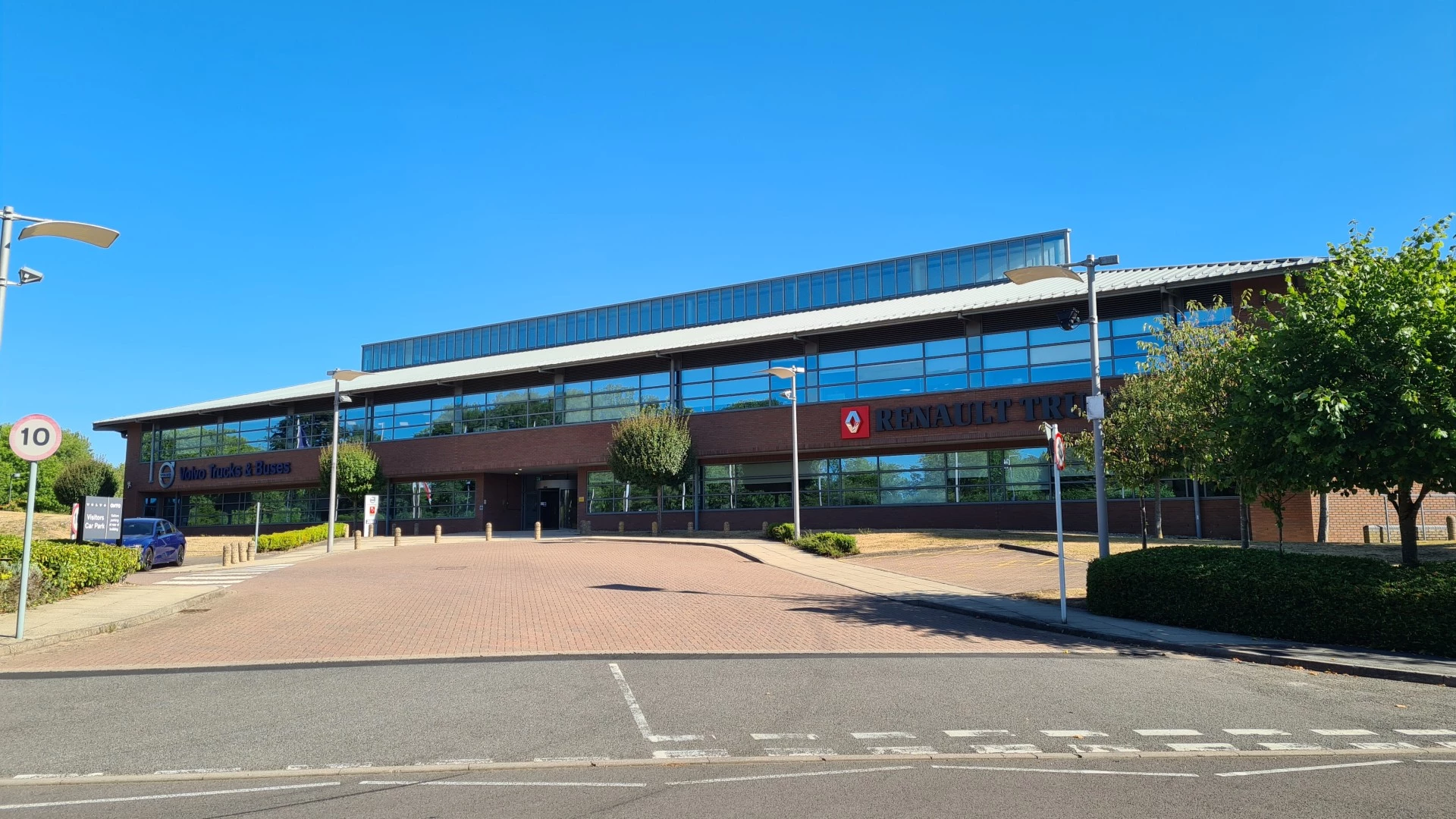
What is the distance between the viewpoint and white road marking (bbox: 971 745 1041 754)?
24.6 ft

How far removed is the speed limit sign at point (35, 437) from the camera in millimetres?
12766

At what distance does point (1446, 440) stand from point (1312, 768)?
24.9 ft

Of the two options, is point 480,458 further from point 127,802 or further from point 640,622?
point 127,802

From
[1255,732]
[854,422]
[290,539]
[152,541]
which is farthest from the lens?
[290,539]

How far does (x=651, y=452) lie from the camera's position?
38000mm

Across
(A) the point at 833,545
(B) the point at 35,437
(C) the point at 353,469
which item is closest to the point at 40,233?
(B) the point at 35,437

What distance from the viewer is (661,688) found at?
999 centimetres

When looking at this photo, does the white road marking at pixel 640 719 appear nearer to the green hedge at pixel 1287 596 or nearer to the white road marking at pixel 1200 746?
the white road marking at pixel 1200 746

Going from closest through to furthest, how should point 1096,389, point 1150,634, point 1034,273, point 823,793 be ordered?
point 823,793 → point 1150,634 → point 1034,273 → point 1096,389

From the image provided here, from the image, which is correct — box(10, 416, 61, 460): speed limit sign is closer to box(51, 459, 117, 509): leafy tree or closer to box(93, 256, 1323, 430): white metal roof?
box(93, 256, 1323, 430): white metal roof

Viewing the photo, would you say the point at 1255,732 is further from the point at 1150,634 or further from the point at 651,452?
the point at 651,452

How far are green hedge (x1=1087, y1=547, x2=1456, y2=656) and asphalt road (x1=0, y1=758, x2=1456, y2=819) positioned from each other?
19.9ft

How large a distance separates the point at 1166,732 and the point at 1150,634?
240 inches

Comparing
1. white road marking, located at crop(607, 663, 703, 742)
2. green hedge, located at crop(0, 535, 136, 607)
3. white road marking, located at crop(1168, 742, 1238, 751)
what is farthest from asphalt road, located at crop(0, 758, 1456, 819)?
green hedge, located at crop(0, 535, 136, 607)
